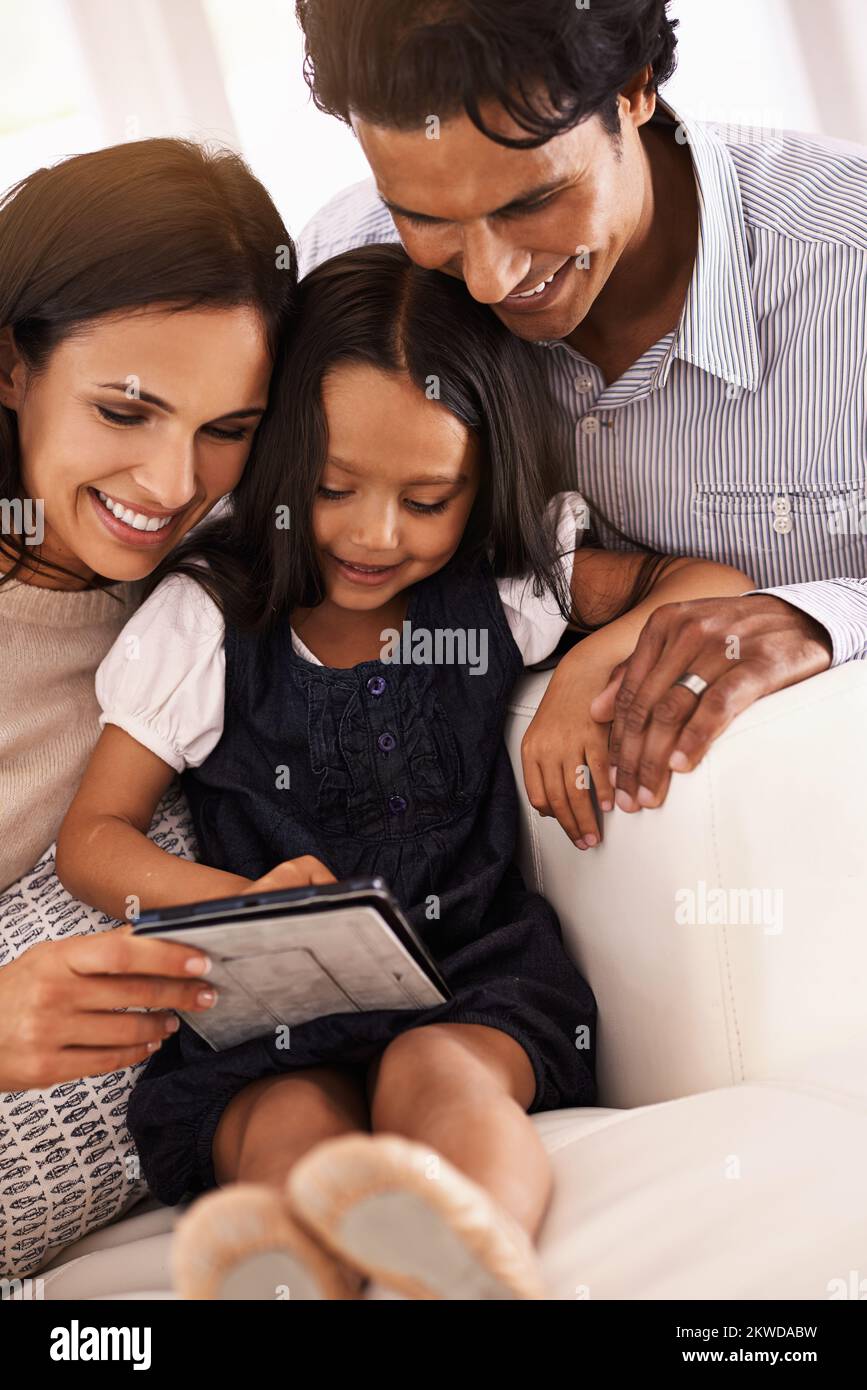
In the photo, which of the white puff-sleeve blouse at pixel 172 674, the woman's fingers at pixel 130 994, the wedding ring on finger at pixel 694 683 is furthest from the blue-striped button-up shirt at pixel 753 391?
the woman's fingers at pixel 130 994

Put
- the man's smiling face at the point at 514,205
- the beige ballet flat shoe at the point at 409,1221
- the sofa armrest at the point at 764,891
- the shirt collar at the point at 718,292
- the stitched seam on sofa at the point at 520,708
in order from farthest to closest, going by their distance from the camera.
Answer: the shirt collar at the point at 718,292, the stitched seam on sofa at the point at 520,708, the man's smiling face at the point at 514,205, the sofa armrest at the point at 764,891, the beige ballet flat shoe at the point at 409,1221

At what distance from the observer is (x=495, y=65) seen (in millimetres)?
1121

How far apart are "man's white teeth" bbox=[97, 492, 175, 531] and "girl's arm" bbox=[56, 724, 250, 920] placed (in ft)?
0.70

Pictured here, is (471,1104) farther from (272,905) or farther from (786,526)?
(786,526)

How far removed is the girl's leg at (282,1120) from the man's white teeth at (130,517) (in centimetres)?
58

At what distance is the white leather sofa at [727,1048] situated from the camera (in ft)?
2.80

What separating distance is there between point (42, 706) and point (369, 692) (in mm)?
360

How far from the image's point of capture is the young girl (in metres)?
1.17

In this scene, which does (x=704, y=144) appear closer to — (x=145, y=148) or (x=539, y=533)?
(x=539, y=533)

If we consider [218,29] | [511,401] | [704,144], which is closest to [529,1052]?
[511,401]

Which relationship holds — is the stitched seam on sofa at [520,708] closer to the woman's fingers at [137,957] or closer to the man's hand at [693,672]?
the man's hand at [693,672]

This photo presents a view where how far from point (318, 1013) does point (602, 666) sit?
456 millimetres
